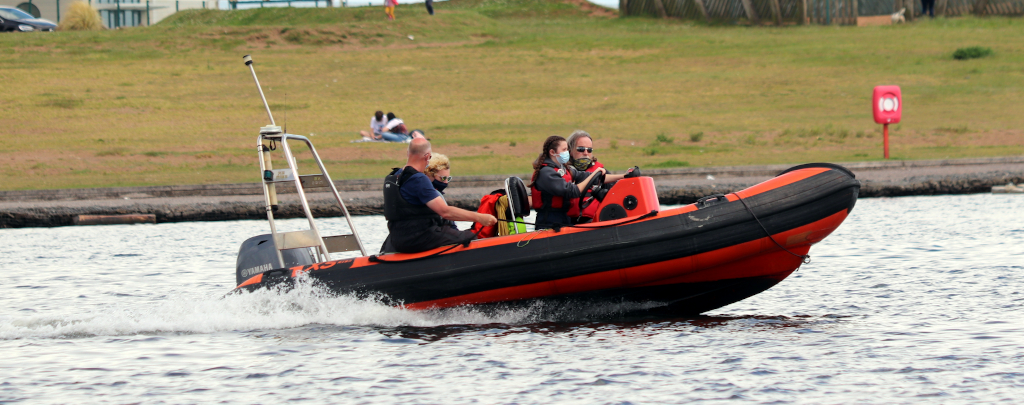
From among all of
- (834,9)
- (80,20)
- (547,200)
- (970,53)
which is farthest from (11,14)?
(547,200)

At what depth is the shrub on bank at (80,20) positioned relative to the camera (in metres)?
39.2

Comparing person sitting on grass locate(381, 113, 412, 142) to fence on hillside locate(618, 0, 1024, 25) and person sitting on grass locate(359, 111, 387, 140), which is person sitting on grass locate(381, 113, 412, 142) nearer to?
person sitting on grass locate(359, 111, 387, 140)

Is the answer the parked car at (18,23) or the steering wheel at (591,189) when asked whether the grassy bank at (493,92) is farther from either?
the steering wheel at (591,189)

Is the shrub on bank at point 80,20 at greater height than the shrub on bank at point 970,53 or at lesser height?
greater

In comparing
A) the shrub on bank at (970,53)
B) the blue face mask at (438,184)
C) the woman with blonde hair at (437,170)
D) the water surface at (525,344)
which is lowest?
the water surface at (525,344)

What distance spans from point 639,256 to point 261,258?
8.81 ft

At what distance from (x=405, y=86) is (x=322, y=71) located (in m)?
3.40

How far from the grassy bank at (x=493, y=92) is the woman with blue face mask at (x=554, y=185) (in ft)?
34.0

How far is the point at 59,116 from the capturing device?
23.8 m

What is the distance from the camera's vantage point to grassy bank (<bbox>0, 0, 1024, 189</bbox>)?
64.9ft

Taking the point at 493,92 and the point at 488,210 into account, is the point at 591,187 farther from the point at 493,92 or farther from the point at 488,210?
the point at 493,92

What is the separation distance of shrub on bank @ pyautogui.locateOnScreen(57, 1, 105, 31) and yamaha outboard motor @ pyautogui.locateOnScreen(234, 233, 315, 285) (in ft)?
113

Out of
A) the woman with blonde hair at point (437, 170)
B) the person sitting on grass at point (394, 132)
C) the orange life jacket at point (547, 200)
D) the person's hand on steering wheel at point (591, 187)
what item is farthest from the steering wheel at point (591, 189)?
the person sitting on grass at point (394, 132)

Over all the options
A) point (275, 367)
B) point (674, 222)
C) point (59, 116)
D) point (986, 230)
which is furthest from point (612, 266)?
point (59, 116)
